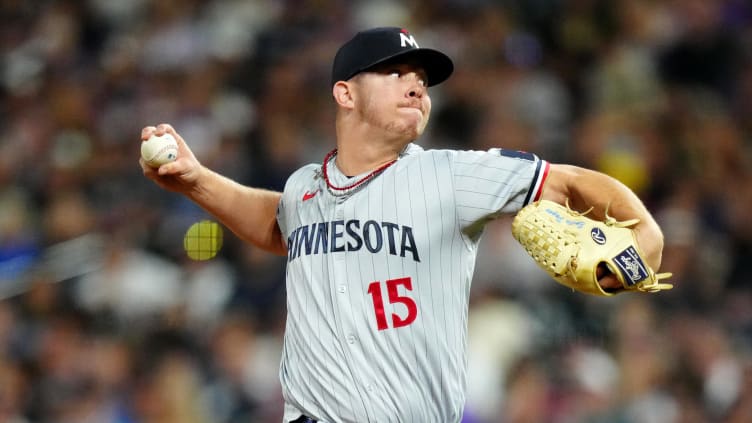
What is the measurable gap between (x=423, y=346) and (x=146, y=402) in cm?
323

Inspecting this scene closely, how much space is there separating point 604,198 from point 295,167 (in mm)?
3974

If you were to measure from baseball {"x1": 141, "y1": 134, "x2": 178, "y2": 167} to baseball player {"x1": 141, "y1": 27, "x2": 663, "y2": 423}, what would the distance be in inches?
18.4

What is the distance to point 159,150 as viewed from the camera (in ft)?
10.4

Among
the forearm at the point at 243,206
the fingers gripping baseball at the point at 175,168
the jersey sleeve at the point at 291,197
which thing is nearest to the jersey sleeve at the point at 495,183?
the jersey sleeve at the point at 291,197

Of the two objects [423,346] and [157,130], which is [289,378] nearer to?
[423,346]

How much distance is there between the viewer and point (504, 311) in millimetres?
5438

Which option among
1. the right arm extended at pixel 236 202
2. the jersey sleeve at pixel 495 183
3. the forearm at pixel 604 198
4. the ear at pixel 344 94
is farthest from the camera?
the right arm extended at pixel 236 202

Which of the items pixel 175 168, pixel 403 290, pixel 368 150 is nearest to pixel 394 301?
pixel 403 290

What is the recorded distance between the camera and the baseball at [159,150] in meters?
3.17

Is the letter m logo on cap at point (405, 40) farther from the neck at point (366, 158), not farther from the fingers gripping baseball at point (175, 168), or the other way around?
the fingers gripping baseball at point (175, 168)

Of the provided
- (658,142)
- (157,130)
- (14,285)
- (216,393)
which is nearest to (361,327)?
(157,130)

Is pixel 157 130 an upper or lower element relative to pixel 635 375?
upper

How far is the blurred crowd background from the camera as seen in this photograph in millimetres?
5250

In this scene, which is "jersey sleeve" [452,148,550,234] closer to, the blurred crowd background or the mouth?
the mouth
